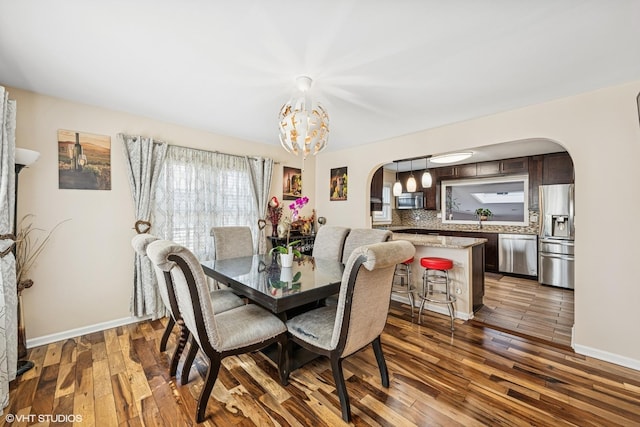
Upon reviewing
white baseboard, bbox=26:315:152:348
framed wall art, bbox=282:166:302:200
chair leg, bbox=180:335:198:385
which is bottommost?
white baseboard, bbox=26:315:152:348

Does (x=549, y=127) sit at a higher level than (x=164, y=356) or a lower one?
higher

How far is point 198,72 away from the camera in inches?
81.1

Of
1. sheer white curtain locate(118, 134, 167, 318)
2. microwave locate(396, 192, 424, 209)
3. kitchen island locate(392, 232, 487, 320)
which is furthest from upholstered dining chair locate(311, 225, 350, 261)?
microwave locate(396, 192, 424, 209)

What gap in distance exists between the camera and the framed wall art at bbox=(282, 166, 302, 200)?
442cm

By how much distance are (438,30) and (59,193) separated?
3573mm

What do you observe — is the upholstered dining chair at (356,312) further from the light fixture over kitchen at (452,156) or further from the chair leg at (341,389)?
the light fixture over kitchen at (452,156)

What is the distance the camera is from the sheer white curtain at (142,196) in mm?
2869

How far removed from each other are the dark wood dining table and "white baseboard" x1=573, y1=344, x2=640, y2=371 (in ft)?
7.56

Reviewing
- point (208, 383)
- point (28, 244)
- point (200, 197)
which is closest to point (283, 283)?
point (208, 383)

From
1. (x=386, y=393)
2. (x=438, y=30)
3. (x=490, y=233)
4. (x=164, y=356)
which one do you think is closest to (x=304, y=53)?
(x=438, y=30)

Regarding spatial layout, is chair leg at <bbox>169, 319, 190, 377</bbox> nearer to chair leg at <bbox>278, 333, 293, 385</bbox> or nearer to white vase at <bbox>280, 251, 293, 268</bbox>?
chair leg at <bbox>278, 333, 293, 385</bbox>

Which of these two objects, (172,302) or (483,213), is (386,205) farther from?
(172,302)

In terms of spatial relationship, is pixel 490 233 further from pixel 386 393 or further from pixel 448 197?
pixel 386 393

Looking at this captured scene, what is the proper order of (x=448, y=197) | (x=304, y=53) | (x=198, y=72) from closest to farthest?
1. (x=304, y=53)
2. (x=198, y=72)
3. (x=448, y=197)
